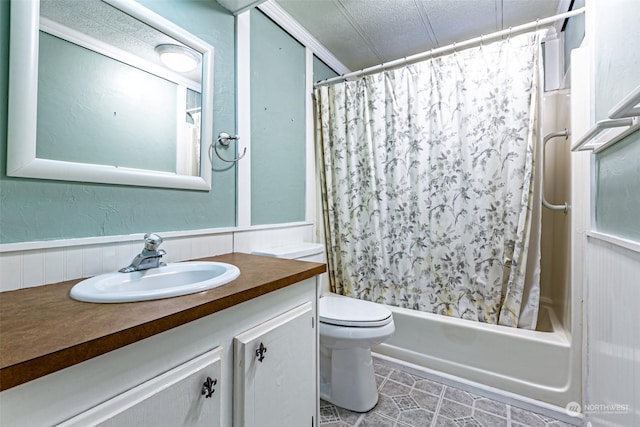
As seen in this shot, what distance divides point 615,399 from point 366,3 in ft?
6.77

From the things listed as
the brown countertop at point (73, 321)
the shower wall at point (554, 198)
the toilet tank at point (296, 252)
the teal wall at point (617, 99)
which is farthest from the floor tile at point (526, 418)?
the brown countertop at point (73, 321)

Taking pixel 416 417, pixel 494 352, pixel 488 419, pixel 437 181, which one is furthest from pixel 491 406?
pixel 437 181

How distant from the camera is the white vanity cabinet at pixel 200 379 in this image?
0.45 meters

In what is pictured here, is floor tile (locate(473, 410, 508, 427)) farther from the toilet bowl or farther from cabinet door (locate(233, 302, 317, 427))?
cabinet door (locate(233, 302, 317, 427))

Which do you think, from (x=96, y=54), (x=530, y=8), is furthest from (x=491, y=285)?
(x=96, y=54)

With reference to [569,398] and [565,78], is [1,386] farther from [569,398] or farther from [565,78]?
[565,78]

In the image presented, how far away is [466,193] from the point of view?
5.41 feet

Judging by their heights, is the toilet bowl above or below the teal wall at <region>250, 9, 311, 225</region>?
below

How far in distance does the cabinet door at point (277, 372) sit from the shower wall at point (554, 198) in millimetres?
1727

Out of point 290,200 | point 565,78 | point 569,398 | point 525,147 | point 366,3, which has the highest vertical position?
point 366,3

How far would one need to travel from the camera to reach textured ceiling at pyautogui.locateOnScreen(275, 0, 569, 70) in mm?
1638

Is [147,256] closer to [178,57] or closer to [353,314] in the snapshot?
[178,57]

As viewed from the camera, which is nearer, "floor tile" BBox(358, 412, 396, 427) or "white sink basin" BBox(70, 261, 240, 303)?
"white sink basin" BBox(70, 261, 240, 303)

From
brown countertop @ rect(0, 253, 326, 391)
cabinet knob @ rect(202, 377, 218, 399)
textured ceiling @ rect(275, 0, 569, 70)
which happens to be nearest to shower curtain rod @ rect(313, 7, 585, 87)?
textured ceiling @ rect(275, 0, 569, 70)
